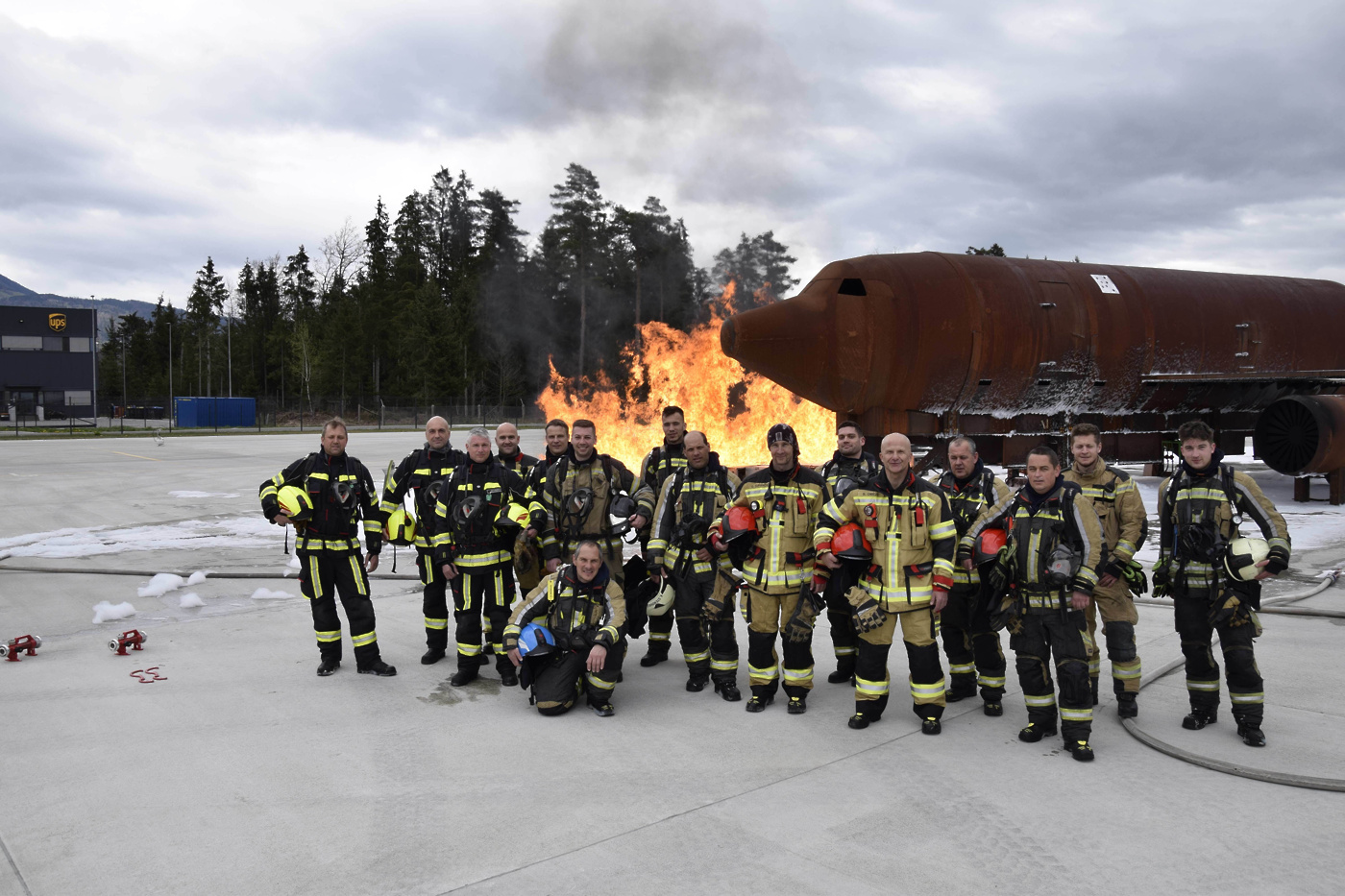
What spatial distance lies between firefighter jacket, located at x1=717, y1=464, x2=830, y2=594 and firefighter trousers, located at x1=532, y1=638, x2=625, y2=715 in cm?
106

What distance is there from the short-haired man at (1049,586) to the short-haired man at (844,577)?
3.11 feet

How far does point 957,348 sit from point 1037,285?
2.01 m

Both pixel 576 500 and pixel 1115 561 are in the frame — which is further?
pixel 576 500

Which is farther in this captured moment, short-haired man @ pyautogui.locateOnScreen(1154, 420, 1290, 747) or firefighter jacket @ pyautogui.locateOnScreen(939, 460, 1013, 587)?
firefighter jacket @ pyautogui.locateOnScreen(939, 460, 1013, 587)

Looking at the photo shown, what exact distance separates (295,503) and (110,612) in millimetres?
3111

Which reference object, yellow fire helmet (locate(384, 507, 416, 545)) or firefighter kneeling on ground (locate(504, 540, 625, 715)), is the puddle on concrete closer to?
firefighter kneeling on ground (locate(504, 540, 625, 715))

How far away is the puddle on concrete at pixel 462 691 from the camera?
5770 millimetres

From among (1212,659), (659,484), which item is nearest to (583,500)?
(659,484)

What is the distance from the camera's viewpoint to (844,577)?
5684 mm

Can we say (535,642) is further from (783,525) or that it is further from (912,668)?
(912,668)

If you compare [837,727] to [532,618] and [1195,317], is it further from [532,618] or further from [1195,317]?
[1195,317]

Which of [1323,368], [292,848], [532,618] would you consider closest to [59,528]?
[532,618]

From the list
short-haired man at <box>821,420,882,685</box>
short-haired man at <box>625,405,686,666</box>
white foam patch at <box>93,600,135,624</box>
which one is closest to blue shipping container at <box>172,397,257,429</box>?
white foam patch at <box>93,600,135,624</box>

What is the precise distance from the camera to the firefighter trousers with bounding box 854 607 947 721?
5223mm
